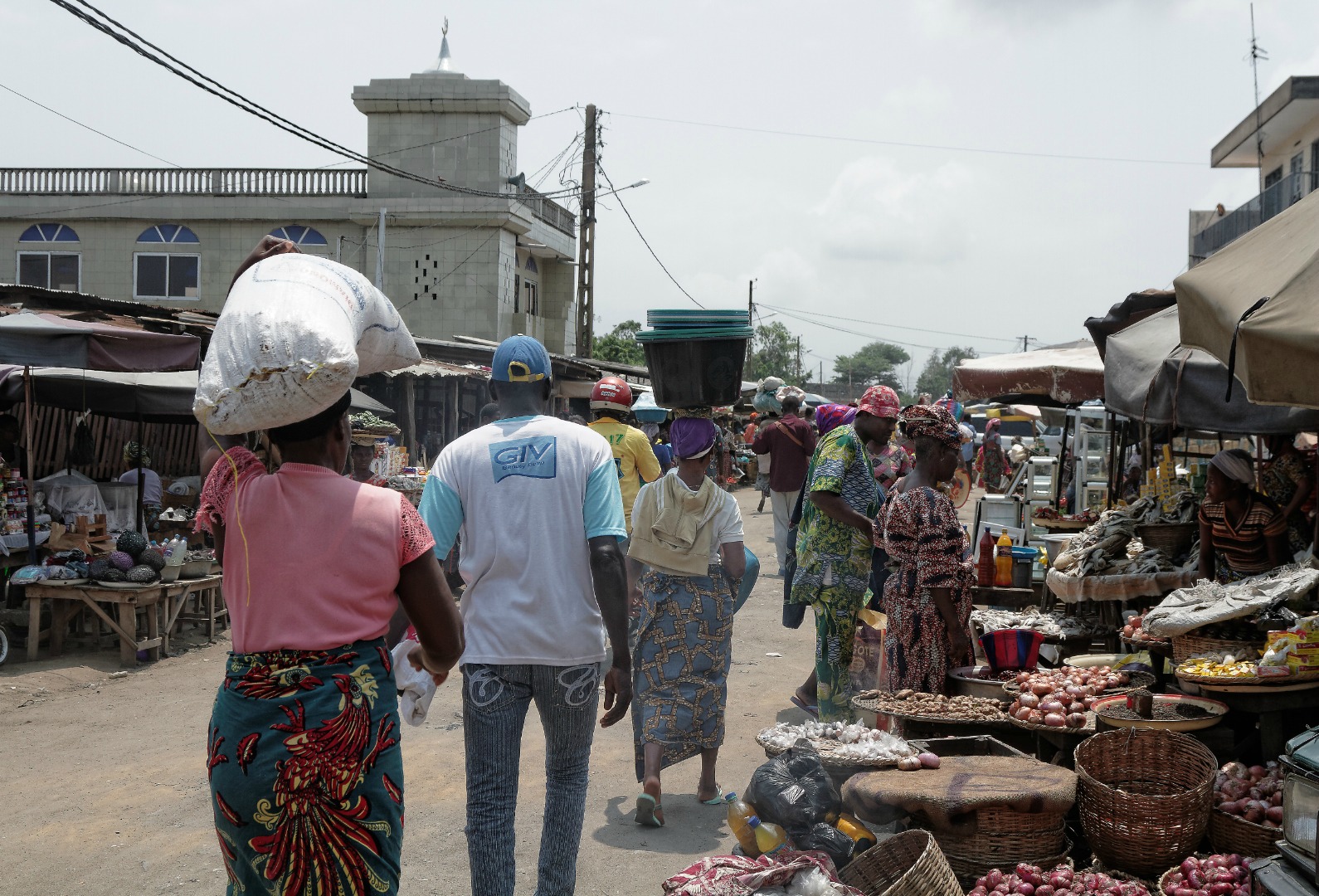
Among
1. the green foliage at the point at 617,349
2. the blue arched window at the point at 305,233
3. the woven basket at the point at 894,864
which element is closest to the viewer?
the woven basket at the point at 894,864

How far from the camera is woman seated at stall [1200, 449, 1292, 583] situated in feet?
19.4

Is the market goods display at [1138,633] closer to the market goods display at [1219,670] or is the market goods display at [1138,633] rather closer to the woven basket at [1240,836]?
the market goods display at [1219,670]

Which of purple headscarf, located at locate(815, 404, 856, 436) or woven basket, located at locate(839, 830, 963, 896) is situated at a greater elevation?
purple headscarf, located at locate(815, 404, 856, 436)

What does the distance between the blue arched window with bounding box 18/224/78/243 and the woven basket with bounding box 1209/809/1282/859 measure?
1279 inches

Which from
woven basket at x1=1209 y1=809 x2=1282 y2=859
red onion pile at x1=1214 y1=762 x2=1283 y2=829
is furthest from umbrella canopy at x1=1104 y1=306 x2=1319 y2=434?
woven basket at x1=1209 y1=809 x2=1282 y2=859

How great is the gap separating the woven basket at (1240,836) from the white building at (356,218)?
26.7 meters

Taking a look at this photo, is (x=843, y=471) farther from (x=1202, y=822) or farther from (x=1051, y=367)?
(x=1051, y=367)

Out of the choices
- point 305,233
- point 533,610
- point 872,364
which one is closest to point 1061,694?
point 533,610

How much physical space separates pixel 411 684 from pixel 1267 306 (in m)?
2.82

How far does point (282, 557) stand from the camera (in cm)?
244

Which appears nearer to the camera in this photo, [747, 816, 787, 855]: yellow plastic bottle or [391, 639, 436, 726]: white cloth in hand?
[391, 639, 436, 726]: white cloth in hand

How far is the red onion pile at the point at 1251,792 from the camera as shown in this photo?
3.75 metres

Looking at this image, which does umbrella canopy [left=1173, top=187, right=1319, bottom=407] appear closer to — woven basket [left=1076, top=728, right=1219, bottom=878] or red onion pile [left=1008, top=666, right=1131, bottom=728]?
woven basket [left=1076, top=728, right=1219, bottom=878]

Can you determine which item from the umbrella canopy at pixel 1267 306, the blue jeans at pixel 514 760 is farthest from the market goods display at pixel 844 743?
the umbrella canopy at pixel 1267 306
